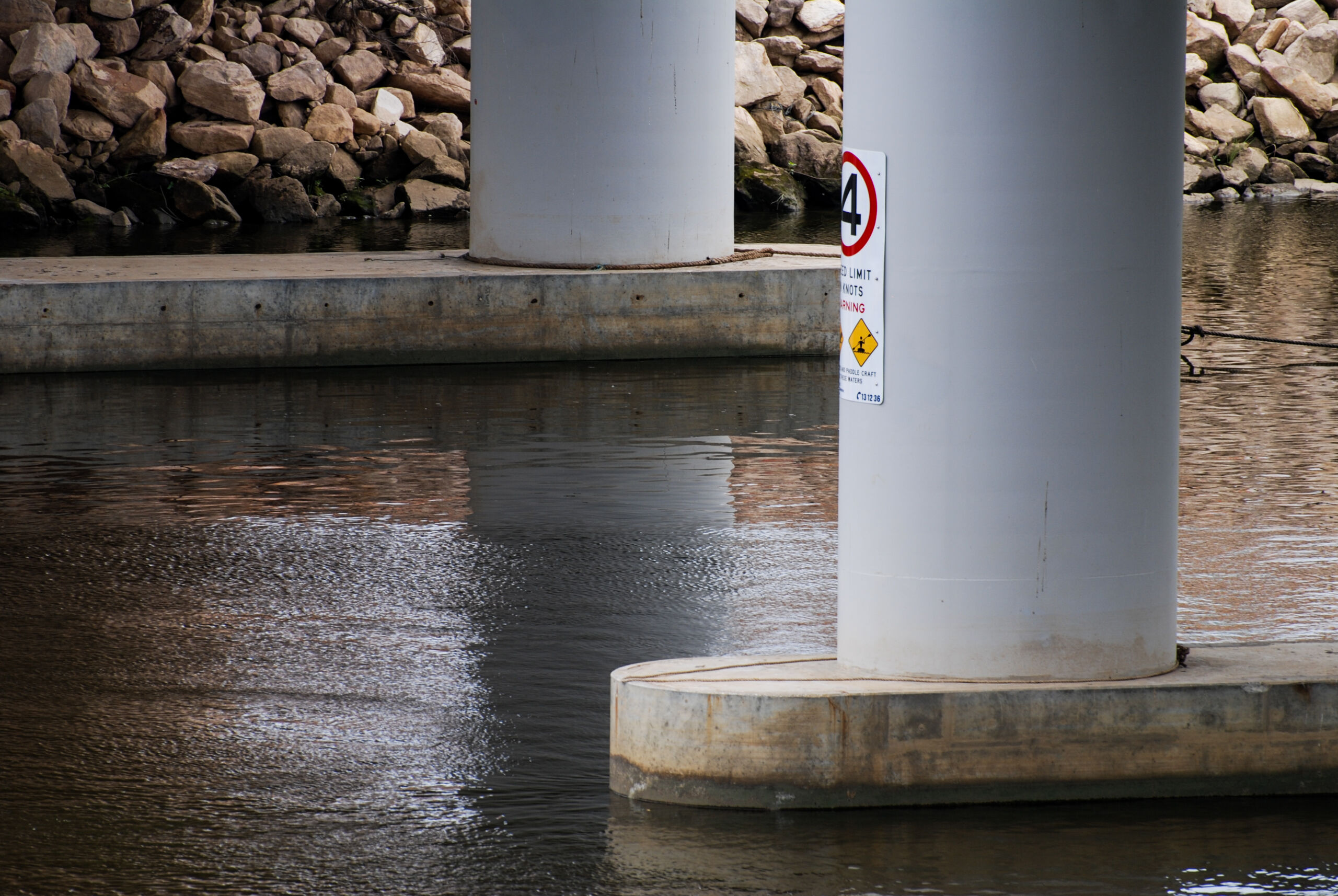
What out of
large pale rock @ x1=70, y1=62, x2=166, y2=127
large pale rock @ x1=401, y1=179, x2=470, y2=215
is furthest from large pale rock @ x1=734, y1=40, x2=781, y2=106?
large pale rock @ x1=70, y1=62, x2=166, y2=127

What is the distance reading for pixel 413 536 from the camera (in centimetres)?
978

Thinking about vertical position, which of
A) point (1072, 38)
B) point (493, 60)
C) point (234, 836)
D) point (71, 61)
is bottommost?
point (234, 836)

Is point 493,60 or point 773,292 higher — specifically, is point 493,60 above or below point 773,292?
above

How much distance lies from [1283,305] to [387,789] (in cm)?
1479

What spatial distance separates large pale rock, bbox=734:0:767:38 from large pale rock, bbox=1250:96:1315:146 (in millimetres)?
10341

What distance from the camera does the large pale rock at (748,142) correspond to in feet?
113

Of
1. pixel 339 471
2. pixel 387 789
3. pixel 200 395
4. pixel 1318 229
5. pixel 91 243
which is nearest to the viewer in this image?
pixel 387 789

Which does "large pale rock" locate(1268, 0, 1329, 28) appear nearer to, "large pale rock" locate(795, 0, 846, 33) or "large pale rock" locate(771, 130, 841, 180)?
"large pale rock" locate(795, 0, 846, 33)

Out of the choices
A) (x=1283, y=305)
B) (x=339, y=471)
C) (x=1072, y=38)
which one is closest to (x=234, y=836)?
(x=1072, y=38)

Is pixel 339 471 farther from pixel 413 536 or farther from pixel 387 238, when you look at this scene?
pixel 387 238

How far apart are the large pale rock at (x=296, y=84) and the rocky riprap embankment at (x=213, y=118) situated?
1.1 inches

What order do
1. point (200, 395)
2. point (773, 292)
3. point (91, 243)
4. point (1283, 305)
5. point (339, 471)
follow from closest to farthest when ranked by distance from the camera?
point (339, 471) → point (200, 395) → point (773, 292) → point (1283, 305) → point (91, 243)

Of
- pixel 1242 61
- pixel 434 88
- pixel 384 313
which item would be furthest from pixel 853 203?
pixel 1242 61

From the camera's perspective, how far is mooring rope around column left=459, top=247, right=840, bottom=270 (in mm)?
16750
